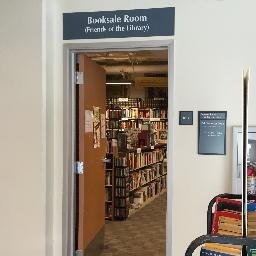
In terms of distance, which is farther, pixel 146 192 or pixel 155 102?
pixel 155 102

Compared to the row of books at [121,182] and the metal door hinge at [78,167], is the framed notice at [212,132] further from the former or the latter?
the row of books at [121,182]

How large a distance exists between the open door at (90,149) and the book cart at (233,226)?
6.26 feet

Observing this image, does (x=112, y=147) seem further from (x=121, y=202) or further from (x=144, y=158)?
(x=144, y=158)

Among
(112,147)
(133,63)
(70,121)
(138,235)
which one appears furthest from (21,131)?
(133,63)

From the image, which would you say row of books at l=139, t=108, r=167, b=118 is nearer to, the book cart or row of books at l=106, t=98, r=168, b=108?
row of books at l=106, t=98, r=168, b=108

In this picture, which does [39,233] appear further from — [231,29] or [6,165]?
[231,29]

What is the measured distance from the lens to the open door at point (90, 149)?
392 cm

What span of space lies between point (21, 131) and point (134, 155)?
13.1ft

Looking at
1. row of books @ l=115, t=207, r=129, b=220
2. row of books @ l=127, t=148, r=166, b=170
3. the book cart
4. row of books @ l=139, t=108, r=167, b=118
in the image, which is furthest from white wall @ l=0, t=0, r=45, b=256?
row of books @ l=139, t=108, r=167, b=118

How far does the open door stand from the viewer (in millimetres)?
3922

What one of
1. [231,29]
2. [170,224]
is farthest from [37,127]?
[231,29]

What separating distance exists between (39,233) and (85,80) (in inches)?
62.0

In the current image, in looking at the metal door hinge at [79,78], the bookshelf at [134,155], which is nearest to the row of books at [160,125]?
the bookshelf at [134,155]

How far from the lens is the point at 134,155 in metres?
7.37
